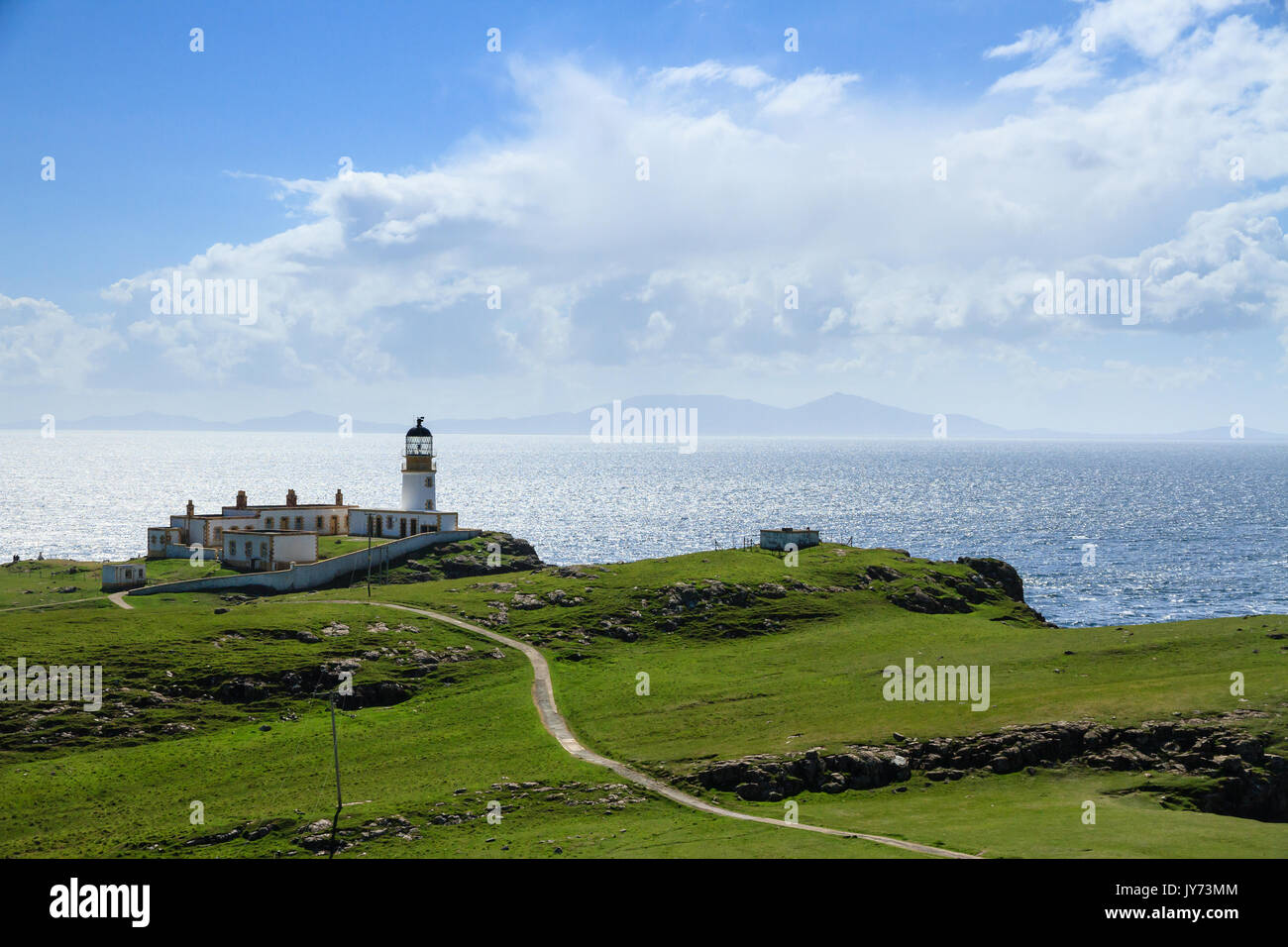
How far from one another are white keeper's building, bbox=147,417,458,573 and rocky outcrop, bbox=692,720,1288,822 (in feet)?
214

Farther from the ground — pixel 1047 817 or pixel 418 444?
pixel 418 444

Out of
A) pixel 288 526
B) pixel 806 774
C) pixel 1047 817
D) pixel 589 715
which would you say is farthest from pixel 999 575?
pixel 288 526

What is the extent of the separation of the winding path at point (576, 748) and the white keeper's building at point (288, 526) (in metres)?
15.0

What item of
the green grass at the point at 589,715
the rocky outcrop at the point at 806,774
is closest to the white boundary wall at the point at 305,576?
the green grass at the point at 589,715

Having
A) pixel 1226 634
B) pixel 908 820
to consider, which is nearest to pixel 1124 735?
pixel 908 820

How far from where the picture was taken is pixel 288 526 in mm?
119125

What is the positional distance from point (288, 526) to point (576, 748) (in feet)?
229

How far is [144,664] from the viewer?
72688 mm

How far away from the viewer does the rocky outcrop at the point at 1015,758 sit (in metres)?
52.2

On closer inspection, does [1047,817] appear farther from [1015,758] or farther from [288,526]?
[288,526]

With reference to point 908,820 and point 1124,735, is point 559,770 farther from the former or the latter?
point 1124,735

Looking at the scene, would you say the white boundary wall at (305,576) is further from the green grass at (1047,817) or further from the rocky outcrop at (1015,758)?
the green grass at (1047,817)

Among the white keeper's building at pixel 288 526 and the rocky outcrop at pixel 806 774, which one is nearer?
the rocky outcrop at pixel 806 774

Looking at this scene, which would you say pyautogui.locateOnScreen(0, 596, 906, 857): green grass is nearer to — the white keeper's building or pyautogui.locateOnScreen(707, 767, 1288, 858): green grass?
pyautogui.locateOnScreen(707, 767, 1288, 858): green grass
